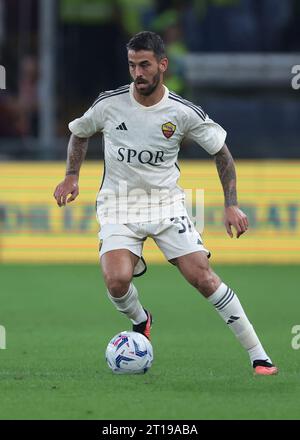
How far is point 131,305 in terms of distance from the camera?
9609 millimetres

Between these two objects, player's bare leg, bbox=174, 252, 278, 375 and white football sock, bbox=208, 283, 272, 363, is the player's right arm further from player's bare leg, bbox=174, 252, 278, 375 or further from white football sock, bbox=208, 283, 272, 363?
white football sock, bbox=208, 283, 272, 363

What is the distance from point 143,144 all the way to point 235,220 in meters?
0.84

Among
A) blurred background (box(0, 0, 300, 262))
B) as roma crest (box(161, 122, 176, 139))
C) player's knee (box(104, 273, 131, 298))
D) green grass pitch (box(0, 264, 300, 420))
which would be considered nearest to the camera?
green grass pitch (box(0, 264, 300, 420))

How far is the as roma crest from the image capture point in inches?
365

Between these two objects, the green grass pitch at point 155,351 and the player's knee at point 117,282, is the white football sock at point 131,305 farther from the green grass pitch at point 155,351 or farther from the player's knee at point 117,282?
the green grass pitch at point 155,351

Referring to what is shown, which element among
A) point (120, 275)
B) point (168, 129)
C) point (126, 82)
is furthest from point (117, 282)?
point (126, 82)

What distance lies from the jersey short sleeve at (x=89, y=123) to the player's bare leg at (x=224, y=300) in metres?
1.14

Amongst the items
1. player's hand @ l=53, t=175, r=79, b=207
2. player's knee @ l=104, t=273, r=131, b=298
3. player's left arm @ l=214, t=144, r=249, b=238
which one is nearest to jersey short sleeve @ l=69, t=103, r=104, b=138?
player's hand @ l=53, t=175, r=79, b=207

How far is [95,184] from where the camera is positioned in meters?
18.5

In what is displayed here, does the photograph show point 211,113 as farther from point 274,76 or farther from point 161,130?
point 161,130

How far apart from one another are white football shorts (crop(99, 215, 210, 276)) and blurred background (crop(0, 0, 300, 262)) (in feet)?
29.6

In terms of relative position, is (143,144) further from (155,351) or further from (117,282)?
(155,351)

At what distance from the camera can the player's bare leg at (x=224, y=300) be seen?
909 centimetres

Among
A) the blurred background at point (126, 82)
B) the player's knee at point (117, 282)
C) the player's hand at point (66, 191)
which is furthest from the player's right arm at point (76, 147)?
the blurred background at point (126, 82)
